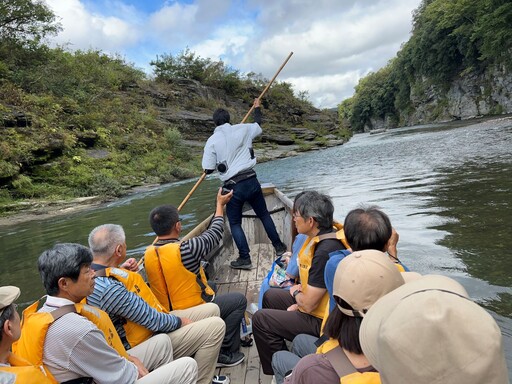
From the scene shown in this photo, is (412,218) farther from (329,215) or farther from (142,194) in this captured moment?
(142,194)

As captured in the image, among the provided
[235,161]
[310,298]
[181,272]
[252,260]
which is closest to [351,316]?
[310,298]

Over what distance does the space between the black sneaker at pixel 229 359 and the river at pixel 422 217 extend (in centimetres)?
184

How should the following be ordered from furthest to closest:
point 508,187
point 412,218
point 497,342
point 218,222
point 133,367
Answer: point 508,187 → point 412,218 → point 218,222 → point 133,367 → point 497,342

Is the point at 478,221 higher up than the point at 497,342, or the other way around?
the point at 497,342

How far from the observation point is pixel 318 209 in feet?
7.27

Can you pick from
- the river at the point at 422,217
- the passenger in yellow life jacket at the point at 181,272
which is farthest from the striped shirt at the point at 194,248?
the river at the point at 422,217

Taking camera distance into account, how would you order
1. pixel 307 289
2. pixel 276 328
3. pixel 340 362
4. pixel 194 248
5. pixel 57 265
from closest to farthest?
pixel 340 362, pixel 57 265, pixel 307 289, pixel 276 328, pixel 194 248

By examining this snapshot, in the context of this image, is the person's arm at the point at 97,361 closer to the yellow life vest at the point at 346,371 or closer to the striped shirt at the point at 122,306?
the striped shirt at the point at 122,306

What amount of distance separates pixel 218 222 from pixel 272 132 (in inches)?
1077

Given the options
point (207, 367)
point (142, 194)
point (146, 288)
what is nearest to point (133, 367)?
point (146, 288)

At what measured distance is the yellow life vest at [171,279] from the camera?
2277 mm

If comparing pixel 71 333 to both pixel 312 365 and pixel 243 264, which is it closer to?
pixel 312 365

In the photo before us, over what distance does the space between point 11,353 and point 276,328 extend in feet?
4.40

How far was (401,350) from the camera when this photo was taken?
0.72 m
